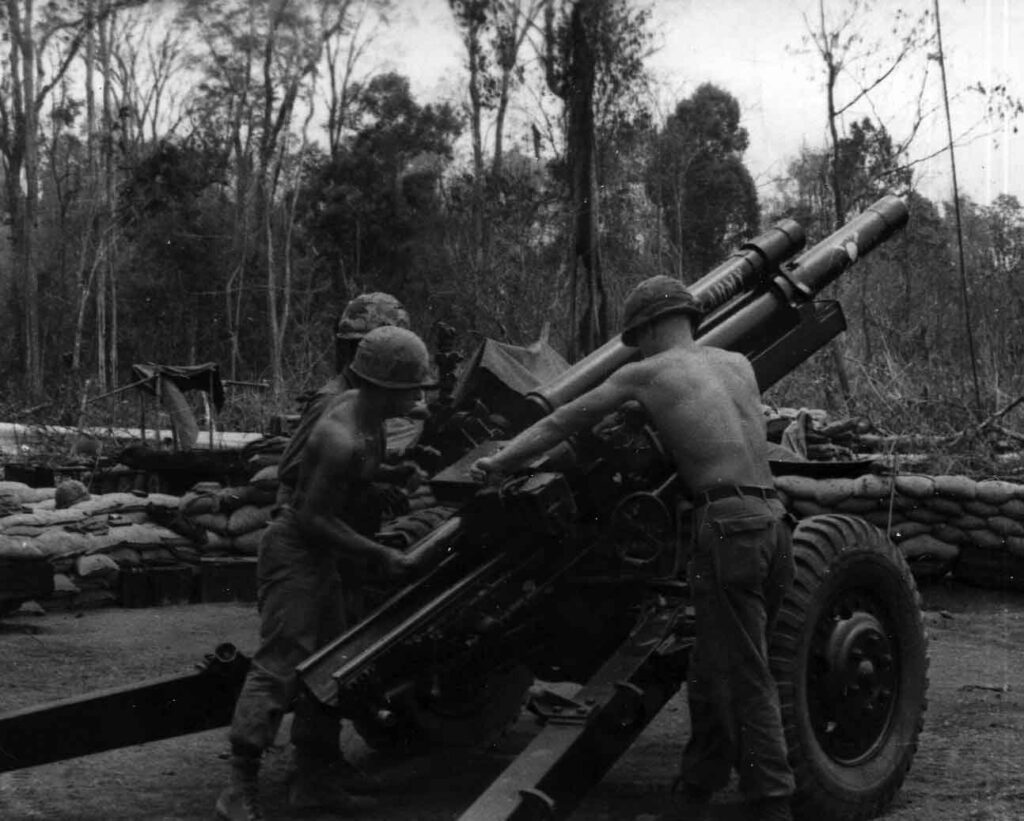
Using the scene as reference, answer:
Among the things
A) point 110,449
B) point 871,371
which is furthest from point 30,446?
point 871,371

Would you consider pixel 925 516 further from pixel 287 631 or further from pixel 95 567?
pixel 287 631

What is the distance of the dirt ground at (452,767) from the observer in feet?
15.9

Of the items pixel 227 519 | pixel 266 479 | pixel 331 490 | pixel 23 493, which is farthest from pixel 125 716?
pixel 23 493

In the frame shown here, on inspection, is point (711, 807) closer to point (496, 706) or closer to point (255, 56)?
point (496, 706)

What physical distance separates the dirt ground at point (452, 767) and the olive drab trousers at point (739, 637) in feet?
1.98

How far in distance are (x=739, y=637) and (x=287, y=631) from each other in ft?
4.87

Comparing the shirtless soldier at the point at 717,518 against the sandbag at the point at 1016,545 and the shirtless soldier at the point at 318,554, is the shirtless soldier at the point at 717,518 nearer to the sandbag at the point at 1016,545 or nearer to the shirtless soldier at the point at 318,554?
the shirtless soldier at the point at 318,554

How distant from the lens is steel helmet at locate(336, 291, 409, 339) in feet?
20.3

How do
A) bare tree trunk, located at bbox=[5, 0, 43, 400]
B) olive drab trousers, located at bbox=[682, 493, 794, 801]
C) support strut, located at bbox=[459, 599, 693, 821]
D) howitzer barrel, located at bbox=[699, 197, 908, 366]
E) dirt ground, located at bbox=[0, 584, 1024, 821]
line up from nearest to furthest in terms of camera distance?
1. support strut, located at bbox=[459, 599, 693, 821]
2. olive drab trousers, located at bbox=[682, 493, 794, 801]
3. dirt ground, located at bbox=[0, 584, 1024, 821]
4. howitzer barrel, located at bbox=[699, 197, 908, 366]
5. bare tree trunk, located at bbox=[5, 0, 43, 400]

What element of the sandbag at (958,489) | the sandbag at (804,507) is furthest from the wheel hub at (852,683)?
the sandbag at (958,489)

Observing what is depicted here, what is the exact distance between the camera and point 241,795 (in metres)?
4.43

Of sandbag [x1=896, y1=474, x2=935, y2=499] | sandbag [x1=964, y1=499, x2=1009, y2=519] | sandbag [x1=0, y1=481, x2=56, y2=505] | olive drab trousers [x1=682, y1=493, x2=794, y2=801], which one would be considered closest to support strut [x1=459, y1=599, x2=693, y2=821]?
olive drab trousers [x1=682, y1=493, x2=794, y2=801]

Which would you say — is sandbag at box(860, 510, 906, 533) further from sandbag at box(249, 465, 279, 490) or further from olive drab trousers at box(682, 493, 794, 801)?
olive drab trousers at box(682, 493, 794, 801)

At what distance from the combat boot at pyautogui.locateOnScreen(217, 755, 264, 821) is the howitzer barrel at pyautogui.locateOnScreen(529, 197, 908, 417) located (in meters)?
1.63
